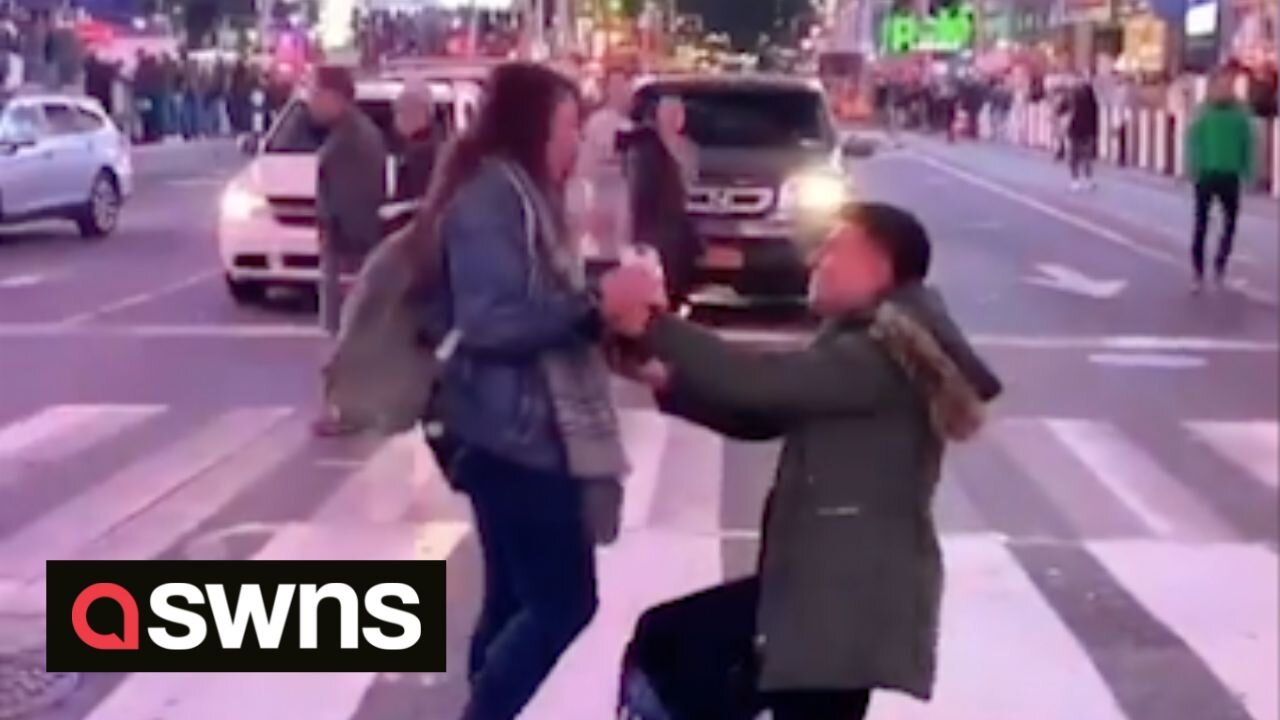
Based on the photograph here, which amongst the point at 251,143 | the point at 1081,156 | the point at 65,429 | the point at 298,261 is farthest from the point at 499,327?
the point at 1081,156

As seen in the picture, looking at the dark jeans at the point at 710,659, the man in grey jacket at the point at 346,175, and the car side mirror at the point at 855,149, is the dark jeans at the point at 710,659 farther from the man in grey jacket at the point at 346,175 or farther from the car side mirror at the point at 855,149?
the car side mirror at the point at 855,149

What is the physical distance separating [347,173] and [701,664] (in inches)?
273

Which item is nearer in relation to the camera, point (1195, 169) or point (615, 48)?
point (615, 48)

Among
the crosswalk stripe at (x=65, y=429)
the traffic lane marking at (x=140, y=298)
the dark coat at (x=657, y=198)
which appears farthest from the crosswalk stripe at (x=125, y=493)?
the traffic lane marking at (x=140, y=298)

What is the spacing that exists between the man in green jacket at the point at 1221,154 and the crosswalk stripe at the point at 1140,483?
6761mm

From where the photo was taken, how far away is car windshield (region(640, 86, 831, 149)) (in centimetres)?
1723

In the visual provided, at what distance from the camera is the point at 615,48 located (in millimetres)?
14398

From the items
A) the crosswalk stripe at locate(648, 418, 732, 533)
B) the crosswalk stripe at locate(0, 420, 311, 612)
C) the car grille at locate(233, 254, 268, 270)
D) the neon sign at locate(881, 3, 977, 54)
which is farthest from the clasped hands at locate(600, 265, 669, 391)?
the neon sign at locate(881, 3, 977, 54)

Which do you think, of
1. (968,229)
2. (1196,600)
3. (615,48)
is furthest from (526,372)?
(968,229)

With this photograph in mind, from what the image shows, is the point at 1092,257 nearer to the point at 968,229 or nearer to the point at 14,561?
the point at 968,229

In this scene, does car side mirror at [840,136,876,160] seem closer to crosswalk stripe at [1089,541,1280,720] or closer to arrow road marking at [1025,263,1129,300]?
arrow road marking at [1025,263,1129,300]

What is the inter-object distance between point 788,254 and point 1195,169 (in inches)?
193

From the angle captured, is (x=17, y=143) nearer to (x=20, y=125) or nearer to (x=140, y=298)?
(x=20, y=125)

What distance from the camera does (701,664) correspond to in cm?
516
